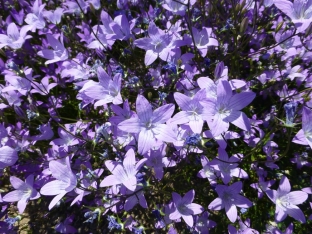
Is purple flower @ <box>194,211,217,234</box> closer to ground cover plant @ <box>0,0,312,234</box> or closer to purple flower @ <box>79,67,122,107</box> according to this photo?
ground cover plant @ <box>0,0,312,234</box>

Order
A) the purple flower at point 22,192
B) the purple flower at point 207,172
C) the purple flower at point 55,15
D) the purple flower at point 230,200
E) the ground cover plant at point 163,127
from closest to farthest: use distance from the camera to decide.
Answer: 1. the ground cover plant at point 163,127
2. the purple flower at point 230,200
3. the purple flower at point 207,172
4. the purple flower at point 22,192
5. the purple flower at point 55,15

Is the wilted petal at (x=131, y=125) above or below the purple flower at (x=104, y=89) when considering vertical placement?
below

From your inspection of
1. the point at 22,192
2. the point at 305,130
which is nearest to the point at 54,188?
the point at 22,192

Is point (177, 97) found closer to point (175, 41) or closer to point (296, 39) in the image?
point (175, 41)

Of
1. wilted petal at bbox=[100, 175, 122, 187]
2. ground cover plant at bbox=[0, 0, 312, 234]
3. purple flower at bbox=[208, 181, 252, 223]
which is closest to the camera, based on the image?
wilted petal at bbox=[100, 175, 122, 187]

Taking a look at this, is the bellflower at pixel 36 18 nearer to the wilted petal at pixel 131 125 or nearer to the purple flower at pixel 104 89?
the purple flower at pixel 104 89

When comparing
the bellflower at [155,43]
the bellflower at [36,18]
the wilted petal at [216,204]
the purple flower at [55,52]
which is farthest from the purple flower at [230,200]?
the bellflower at [36,18]

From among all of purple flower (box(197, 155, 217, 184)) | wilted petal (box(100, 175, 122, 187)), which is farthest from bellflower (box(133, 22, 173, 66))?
wilted petal (box(100, 175, 122, 187))
